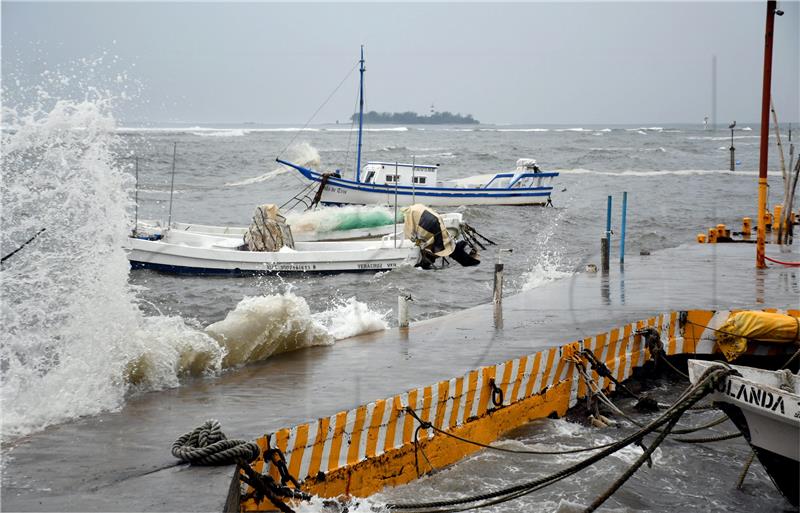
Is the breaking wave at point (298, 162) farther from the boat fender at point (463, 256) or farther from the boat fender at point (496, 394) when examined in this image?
the boat fender at point (496, 394)

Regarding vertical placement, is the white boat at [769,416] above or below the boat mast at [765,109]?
below

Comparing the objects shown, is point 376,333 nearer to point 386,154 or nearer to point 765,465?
point 765,465

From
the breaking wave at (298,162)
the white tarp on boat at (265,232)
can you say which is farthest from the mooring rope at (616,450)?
the breaking wave at (298,162)

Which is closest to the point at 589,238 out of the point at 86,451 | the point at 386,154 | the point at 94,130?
the point at 94,130

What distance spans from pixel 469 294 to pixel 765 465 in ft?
41.6

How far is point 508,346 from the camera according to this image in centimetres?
1113

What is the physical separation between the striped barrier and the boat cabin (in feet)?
90.9

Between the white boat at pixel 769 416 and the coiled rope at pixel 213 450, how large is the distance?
13.1ft

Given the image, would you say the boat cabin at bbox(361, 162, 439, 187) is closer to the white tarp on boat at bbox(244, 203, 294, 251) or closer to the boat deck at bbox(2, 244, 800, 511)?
the white tarp on boat at bbox(244, 203, 294, 251)

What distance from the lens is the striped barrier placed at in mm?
7172

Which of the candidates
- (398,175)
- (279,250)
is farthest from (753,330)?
(398,175)

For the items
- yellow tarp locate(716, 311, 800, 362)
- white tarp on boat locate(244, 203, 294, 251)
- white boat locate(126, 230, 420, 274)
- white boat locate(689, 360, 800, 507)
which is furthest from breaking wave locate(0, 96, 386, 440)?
white tarp on boat locate(244, 203, 294, 251)

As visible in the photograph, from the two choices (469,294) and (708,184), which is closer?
(469,294)

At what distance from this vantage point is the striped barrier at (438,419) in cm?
717
